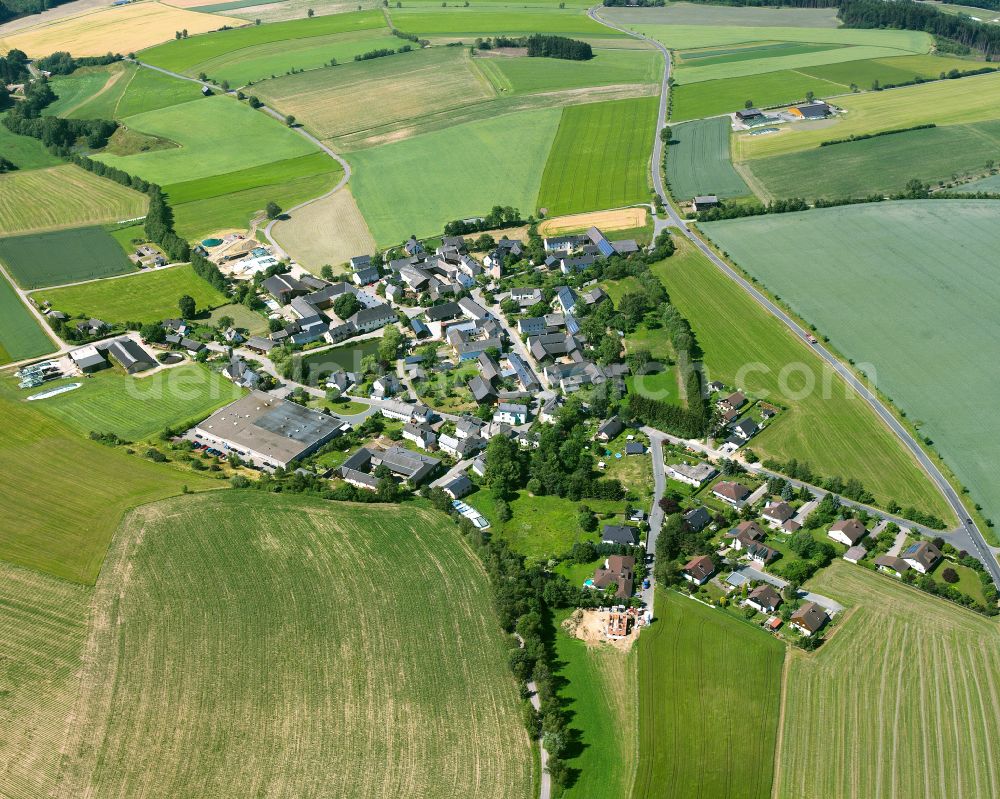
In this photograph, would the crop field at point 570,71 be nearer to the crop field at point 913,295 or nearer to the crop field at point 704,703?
the crop field at point 913,295

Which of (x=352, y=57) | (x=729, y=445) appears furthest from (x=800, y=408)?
(x=352, y=57)

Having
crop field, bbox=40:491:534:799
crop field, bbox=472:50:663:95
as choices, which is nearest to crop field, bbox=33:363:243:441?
crop field, bbox=40:491:534:799

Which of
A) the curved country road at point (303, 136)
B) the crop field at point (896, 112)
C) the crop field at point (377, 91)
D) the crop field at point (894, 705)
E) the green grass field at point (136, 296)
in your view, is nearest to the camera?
the crop field at point (894, 705)

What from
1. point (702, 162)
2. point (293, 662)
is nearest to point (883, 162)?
point (702, 162)

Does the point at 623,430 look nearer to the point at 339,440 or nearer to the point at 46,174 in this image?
the point at 339,440

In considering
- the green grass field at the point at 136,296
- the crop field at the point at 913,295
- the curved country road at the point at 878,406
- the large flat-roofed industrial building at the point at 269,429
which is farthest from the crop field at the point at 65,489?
the crop field at the point at 913,295

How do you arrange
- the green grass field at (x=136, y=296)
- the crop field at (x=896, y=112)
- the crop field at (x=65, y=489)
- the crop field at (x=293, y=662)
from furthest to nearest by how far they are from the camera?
the crop field at (x=896, y=112), the green grass field at (x=136, y=296), the crop field at (x=65, y=489), the crop field at (x=293, y=662)

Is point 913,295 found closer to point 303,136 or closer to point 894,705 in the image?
point 894,705
